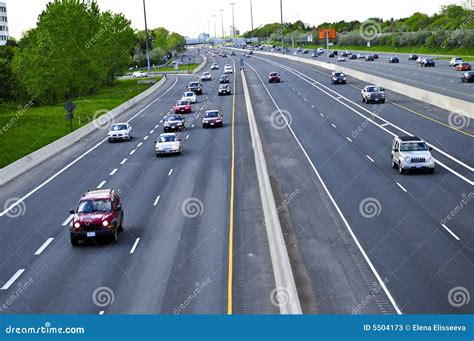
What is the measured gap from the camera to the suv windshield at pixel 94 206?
24703mm

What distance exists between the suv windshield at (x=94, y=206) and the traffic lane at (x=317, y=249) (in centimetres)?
626

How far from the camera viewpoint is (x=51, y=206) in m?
31.6

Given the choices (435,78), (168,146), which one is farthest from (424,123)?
(435,78)

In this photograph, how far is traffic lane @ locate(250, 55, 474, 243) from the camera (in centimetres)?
2655

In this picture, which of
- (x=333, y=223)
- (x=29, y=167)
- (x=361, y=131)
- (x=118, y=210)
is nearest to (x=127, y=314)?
(x=118, y=210)

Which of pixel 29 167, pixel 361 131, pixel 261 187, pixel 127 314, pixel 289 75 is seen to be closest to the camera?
pixel 127 314

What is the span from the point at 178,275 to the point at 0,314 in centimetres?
502

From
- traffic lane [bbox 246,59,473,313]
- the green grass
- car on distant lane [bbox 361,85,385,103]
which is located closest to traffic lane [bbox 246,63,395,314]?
traffic lane [bbox 246,59,473,313]

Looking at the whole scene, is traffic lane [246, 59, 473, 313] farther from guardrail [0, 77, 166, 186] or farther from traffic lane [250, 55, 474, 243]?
guardrail [0, 77, 166, 186]

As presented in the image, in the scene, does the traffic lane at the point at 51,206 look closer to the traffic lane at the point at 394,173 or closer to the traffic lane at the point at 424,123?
the traffic lane at the point at 394,173

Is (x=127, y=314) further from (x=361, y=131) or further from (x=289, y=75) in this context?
(x=289, y=75)

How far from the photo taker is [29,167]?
42844 mm

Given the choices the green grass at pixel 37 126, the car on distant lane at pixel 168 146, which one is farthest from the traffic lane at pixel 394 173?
the green grass at pixel 37 126

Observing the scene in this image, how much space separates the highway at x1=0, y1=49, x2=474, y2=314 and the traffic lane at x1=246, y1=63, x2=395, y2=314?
6 cm
